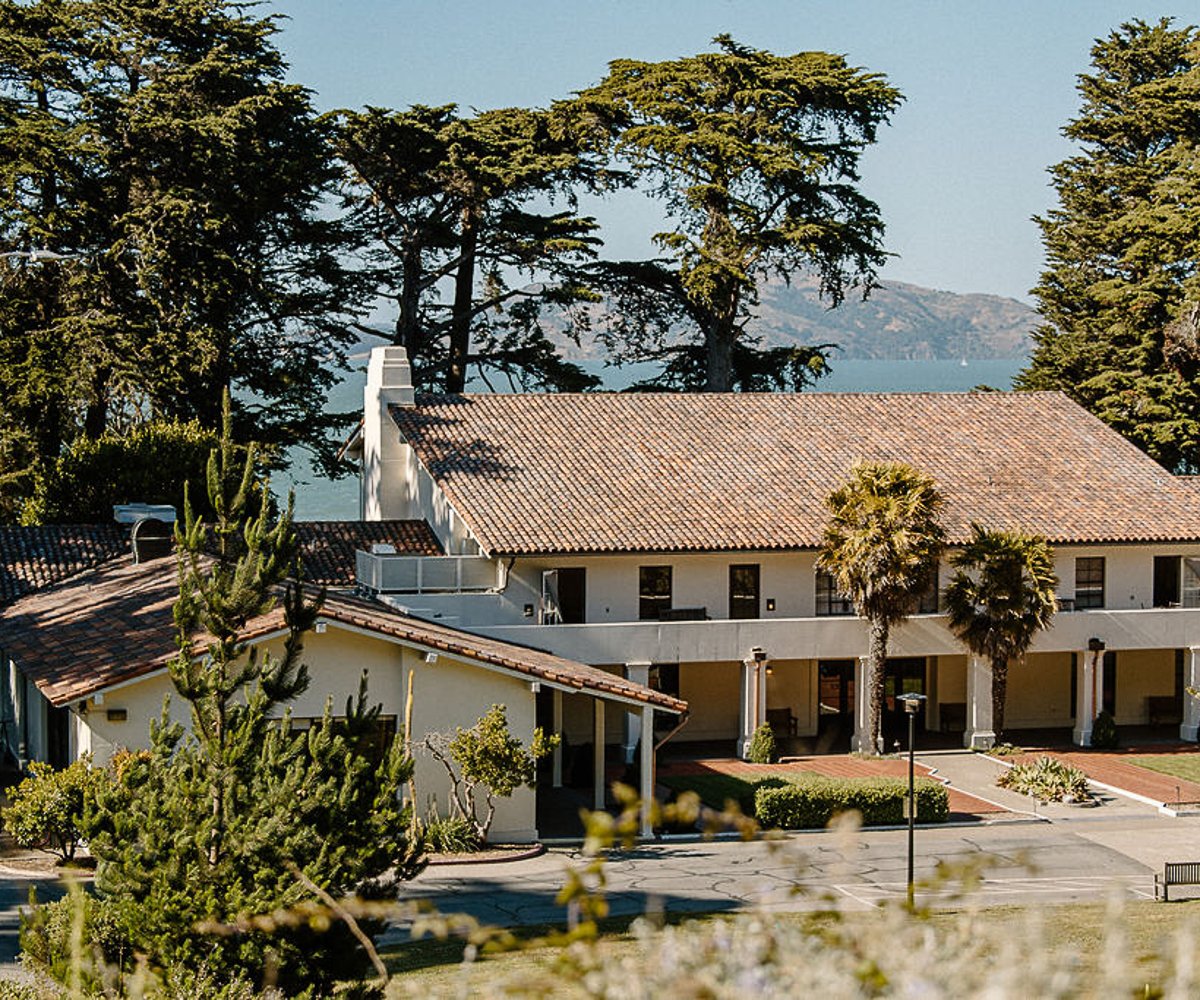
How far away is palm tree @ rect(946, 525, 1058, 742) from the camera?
1524 inches

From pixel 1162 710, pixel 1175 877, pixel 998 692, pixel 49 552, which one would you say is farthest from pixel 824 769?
pixel 49 552

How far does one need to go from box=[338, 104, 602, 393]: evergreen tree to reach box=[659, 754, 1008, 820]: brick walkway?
20.5 meters

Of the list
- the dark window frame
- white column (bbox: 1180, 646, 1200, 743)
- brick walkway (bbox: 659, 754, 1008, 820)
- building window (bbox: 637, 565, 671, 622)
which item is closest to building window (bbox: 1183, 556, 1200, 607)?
white column (bbox: 1180, 646, 1200, 743)

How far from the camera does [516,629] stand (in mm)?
36312

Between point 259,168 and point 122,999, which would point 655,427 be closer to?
point 259,168

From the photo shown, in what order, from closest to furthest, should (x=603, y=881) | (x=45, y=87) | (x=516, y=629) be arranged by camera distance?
(x=603, y=881) < (x=516, y=629) < (x=45, y=87)

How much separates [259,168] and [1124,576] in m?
27.4

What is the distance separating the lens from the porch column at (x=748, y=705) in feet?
125

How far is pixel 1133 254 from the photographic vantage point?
56.1 meters

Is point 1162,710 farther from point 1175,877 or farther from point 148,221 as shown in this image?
point 148,221

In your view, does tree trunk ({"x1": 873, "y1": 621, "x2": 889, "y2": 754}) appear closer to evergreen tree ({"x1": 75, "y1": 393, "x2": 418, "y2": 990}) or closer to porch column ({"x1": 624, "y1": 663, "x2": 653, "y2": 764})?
porch column ({"x1": 624, "y1": 663, "x2": 653, "y2": 764})

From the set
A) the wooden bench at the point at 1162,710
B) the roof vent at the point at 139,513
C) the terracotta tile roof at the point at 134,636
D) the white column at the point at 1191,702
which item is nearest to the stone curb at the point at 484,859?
the terracotta tile roof at the point at 134,636

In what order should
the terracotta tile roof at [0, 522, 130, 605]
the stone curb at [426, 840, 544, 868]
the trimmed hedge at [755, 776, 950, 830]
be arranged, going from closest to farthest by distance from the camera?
the stone curb at [426, 840, 544, 868] < the trimmed hedge at [755, 776, 950, 830] < the terracotta tile roof at [0, 522, 130, 605]

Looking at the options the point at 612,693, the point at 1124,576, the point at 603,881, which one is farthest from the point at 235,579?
the point at 1124,576
